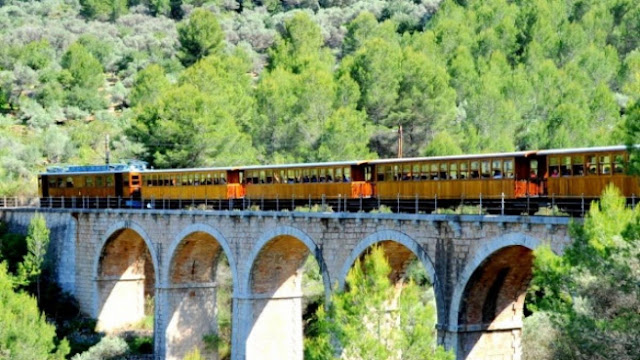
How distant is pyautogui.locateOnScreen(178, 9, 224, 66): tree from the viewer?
96625 mm

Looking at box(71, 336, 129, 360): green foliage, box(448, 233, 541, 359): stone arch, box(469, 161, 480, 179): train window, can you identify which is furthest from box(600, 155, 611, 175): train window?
box(71, 336, 129, 360): green foliage

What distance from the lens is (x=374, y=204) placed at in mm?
38969

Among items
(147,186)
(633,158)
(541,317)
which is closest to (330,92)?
(147,186)

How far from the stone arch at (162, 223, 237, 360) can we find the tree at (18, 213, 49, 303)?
9.05 metres

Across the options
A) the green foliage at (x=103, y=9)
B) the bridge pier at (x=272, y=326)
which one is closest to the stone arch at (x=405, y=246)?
the bridge pier at (x=272, y=326)

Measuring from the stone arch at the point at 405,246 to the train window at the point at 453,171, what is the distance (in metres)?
2.69

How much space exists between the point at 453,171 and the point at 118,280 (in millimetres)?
24392

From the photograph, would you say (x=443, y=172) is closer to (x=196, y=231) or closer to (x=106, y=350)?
(x=196, y=231)

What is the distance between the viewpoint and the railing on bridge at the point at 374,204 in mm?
30953

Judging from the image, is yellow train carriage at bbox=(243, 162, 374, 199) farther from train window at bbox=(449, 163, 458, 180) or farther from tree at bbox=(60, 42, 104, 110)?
tree at bbox=(60, 42, 104, 110)

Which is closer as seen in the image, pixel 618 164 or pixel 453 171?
pixel 618 164

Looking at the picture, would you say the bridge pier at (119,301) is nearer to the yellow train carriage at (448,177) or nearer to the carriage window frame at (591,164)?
the yellow train carriage at (448,177)

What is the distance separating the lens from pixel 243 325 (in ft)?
144

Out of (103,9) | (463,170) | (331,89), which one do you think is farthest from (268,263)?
(103,9)
